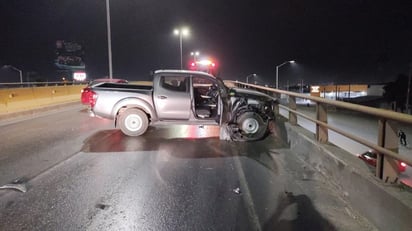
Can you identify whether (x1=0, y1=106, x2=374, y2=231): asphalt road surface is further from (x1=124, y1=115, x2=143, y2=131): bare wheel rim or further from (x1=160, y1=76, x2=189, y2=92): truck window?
(x1=160, y1=76, x2=189, y2=92): truck window

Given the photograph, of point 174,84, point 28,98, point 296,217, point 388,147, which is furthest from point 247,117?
point 28,98

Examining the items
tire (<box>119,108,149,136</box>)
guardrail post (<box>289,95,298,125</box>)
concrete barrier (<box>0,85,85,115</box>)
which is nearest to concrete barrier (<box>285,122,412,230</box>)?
guardrail post (<box>289,95,298,125</box>)

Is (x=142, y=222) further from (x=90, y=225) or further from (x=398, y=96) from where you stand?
(x=398, y=96)

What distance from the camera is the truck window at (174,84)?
10.3 m

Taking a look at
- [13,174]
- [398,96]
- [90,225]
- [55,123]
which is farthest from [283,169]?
[398,96]

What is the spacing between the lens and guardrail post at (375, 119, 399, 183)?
14.9 ft

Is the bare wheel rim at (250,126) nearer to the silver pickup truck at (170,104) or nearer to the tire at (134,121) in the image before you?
the silver pickup truck at (170,104)

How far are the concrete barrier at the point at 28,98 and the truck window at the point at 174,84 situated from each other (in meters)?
8.34

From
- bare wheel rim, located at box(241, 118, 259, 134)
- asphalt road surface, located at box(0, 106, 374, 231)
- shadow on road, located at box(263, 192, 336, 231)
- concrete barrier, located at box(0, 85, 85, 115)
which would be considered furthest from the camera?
concrete barrier, located at box(0, 85, 85, 115)

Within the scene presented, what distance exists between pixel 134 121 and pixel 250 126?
3125mm

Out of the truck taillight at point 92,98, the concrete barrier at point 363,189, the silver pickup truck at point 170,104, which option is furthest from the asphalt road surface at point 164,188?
the truck taillight at point 92,98

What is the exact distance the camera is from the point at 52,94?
25.2 meters

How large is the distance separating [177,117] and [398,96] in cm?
8508

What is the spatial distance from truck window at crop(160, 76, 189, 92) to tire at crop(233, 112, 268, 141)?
1835 mm
